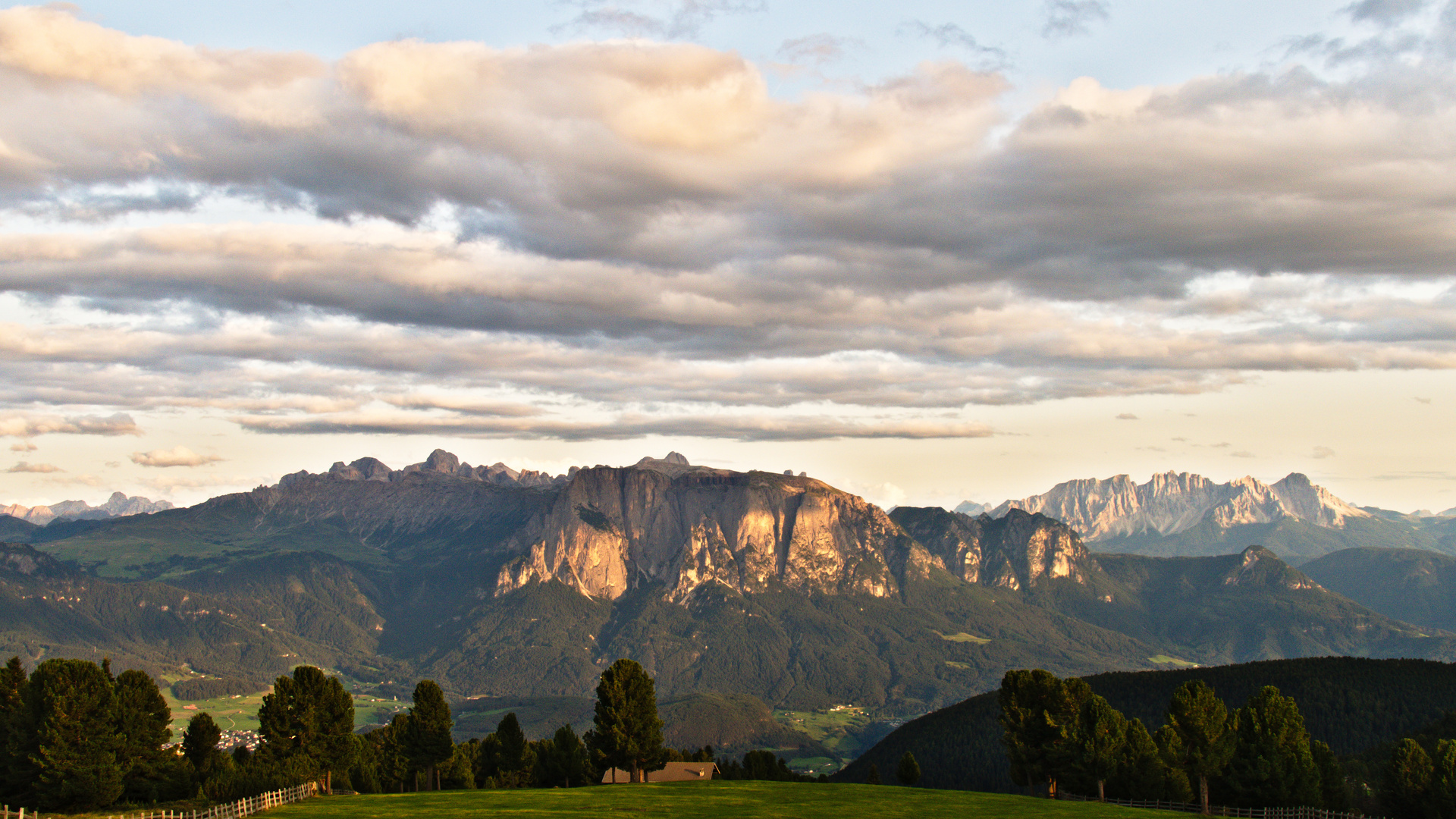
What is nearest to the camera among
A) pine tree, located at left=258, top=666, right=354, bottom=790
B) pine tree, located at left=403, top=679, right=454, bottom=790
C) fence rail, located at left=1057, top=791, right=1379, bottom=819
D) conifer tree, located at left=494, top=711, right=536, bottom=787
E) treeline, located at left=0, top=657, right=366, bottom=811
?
treeline, located at left=0, top=657, right=366, bottom=811

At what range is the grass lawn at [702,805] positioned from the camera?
285 ft

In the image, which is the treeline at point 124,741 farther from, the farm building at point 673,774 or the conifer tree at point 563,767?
the farm building at point 673,774

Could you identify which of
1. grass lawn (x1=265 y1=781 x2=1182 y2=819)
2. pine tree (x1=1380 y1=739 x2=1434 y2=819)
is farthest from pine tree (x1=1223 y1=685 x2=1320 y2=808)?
grass lawn (x1=265 y1=781 x2=1182 y2=819)

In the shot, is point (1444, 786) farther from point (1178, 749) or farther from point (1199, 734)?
point (1178, 749)

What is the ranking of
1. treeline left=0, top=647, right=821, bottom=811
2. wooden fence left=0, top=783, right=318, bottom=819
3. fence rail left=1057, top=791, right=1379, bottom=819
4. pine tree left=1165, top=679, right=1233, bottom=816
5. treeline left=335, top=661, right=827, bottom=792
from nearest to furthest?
1. wooden fence left=0, top=783, right=318, bottom=819
2. treeline left=0, top=647, right=821, bottom=811
3. fence rail left=1057, top=791, right=1379, bottom=819
4. pine tree left=1165, top=679, right=1233, bottom=816
5. treeline left=335, top=661, right=827, bottom=792

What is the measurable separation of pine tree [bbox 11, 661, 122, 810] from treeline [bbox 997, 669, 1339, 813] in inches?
4134

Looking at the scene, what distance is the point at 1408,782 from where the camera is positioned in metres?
126

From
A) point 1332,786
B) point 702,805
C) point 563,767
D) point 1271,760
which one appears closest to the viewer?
point 702,805

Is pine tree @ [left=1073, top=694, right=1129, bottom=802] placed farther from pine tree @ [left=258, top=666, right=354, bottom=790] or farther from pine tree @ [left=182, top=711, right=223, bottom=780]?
pine tree @ [left=182, top=711, right=223, bottom=780]

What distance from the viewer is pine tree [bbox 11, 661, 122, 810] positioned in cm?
10662

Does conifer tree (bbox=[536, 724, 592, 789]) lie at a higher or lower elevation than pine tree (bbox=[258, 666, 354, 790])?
lower

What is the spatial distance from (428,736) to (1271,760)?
10261cm

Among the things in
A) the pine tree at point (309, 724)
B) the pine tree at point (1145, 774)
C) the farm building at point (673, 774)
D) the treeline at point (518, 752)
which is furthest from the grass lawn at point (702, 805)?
the farm building at point (673, 774)

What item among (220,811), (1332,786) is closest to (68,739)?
(220,811)
